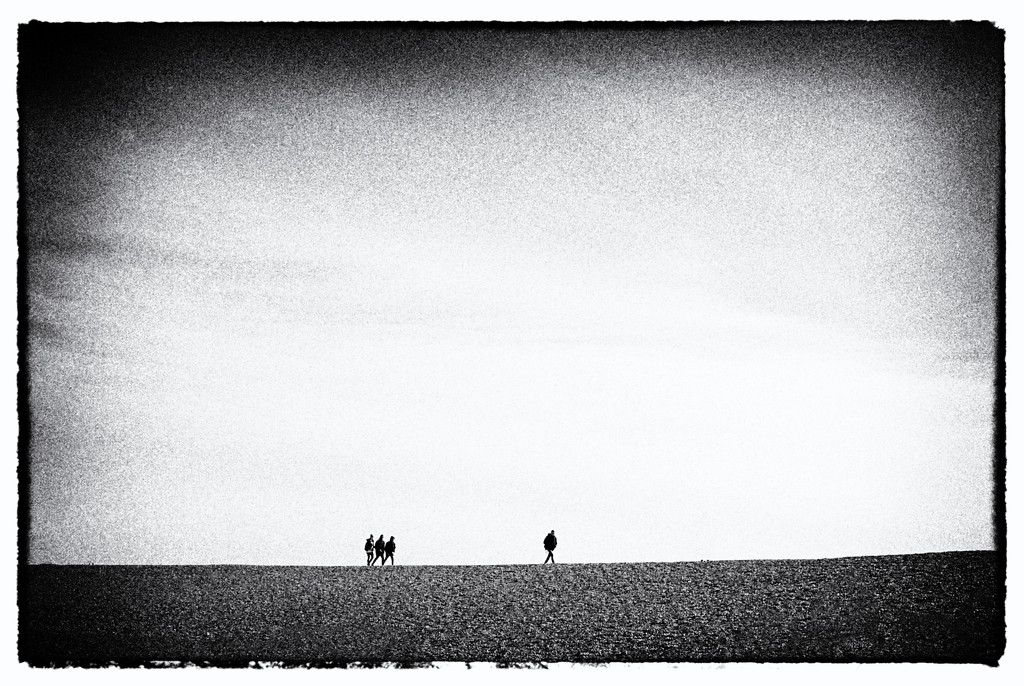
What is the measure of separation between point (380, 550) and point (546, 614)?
952 millimetres

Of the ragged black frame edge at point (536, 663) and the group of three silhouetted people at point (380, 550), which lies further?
the group of three silhouetted people at point (380, 550)

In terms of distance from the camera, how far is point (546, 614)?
557cm

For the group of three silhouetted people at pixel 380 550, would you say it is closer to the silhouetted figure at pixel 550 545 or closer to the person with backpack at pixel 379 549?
the person with backpack at pixel 379 549

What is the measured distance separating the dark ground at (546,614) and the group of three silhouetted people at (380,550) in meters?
0.07

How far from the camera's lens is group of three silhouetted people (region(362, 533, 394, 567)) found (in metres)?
5.59

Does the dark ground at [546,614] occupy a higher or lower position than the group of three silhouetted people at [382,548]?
lower

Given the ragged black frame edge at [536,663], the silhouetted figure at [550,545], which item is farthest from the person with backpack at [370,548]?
the silhouetted figure at [550,545]

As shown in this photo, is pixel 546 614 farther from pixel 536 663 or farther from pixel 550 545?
pixel 550 545

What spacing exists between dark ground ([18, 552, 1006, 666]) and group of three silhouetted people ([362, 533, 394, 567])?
74 mm

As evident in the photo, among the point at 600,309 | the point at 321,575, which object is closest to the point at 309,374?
the point at 321,575

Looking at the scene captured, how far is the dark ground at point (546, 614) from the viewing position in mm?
5496

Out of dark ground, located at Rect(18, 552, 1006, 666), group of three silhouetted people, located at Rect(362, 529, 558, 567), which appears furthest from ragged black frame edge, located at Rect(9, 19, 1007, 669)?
group of three silhouetted people, located at Rect(362, 529, 558, 567)

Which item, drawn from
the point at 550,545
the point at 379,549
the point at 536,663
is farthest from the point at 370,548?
the point at 536,663

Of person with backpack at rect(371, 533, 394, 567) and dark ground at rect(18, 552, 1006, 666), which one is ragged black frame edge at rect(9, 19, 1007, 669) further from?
person with backpack at rect(371, 533, 394, 567)
